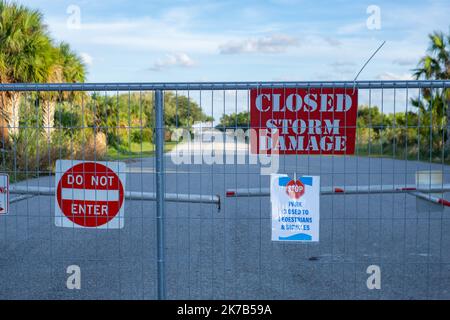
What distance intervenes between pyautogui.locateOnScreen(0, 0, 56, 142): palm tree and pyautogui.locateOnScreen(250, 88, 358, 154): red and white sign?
18356 millimetres

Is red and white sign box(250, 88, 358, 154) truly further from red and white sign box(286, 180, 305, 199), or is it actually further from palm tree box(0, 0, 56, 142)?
palm tree box(0, 0, 56, 142)

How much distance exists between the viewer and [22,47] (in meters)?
22.5

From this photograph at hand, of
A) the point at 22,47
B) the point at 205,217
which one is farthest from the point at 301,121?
the point at 22,47

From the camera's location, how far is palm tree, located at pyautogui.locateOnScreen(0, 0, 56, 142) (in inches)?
872

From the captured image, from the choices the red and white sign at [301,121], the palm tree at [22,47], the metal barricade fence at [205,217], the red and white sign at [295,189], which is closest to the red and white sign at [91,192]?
the metal barricade fence at [205,217]

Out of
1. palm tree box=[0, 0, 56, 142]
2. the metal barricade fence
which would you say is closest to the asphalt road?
the metal barricade fence

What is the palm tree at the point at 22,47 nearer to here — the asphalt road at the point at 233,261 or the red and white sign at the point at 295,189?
the asphalt road at the point at 233,261

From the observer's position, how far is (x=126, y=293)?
6.75 meters

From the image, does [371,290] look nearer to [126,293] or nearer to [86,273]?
[126,293]

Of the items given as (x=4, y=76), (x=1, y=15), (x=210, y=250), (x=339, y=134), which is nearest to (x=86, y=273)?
(x=210, y=250)

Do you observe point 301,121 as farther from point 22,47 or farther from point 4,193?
point 22,47

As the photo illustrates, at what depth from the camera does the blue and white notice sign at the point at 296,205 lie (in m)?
5.64

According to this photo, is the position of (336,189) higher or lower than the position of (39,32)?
lower
